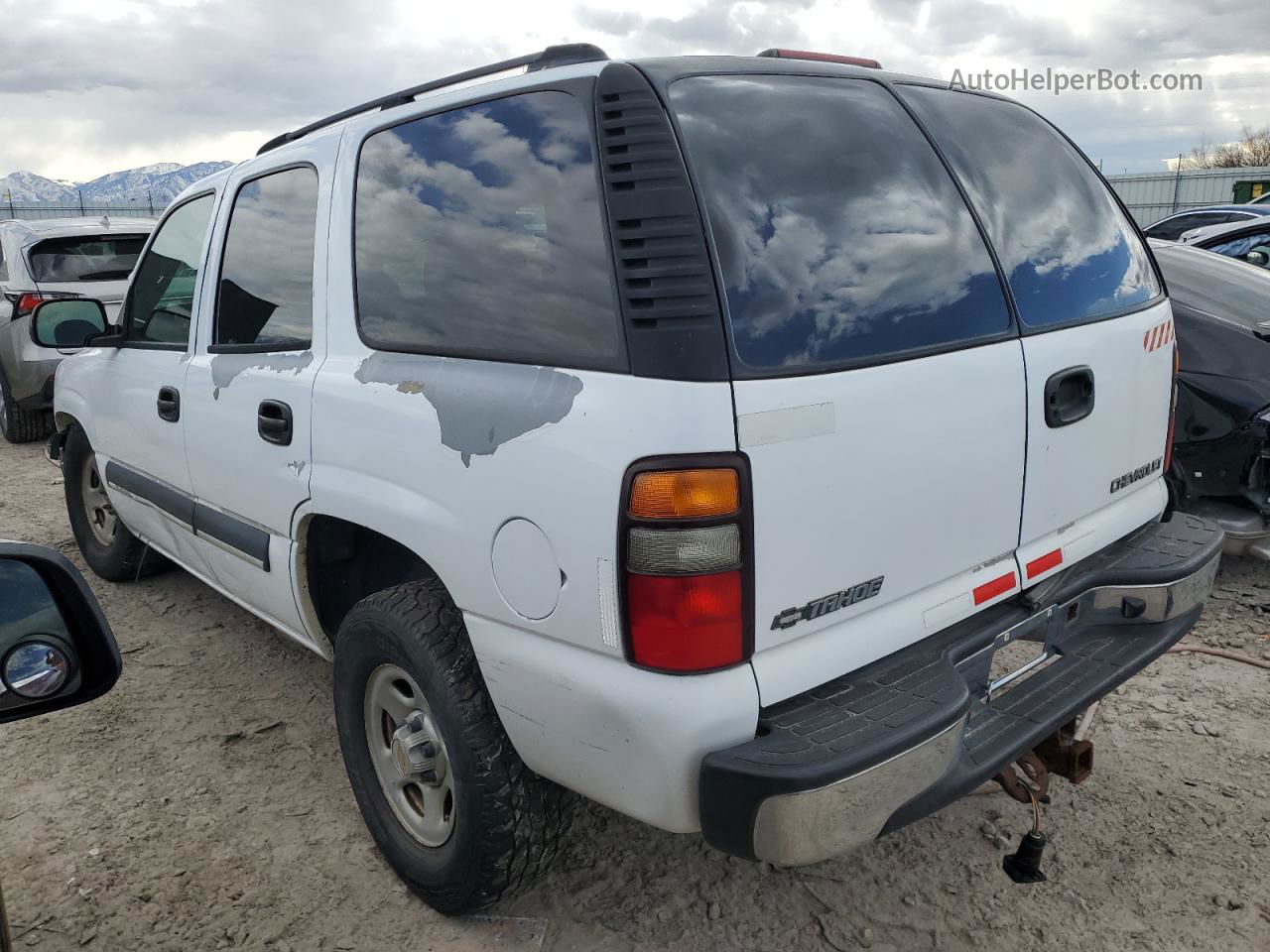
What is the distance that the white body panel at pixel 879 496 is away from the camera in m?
1.78

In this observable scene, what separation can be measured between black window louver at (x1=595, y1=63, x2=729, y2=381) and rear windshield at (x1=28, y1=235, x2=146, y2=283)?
734cm

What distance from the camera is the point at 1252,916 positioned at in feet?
7.69

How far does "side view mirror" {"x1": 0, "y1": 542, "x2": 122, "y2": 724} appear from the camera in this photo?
1364mm

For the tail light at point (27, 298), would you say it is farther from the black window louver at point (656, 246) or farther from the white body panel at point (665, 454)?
the black window louver at point (656, 246)

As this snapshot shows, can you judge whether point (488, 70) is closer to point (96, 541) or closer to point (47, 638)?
point (47, 638)

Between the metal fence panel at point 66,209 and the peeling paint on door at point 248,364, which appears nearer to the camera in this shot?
the peeling paint on door at point 248,364

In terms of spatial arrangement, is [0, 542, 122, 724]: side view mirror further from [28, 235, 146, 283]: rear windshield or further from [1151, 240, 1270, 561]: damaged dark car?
[28, 235, 146, 283]: rear windshield

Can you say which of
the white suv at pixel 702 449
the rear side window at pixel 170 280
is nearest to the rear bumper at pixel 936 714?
the white suv at pixel 702 449

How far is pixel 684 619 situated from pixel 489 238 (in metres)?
0.96

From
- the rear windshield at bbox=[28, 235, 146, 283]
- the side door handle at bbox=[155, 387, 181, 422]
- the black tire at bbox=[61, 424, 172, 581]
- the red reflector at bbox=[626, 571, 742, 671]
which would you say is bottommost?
the black tire at bbox=[61, 424, 172, 581]

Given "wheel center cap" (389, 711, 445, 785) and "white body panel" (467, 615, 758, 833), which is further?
"wheel center cap" (389, 711, 445, 785)

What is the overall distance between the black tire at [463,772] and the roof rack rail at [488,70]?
1230 millimetres

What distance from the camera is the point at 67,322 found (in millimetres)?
3963

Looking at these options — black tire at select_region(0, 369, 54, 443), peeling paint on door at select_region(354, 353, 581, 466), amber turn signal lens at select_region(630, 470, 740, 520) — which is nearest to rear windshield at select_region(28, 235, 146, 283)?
black tire at select_region(0, 369, 54, 443)
